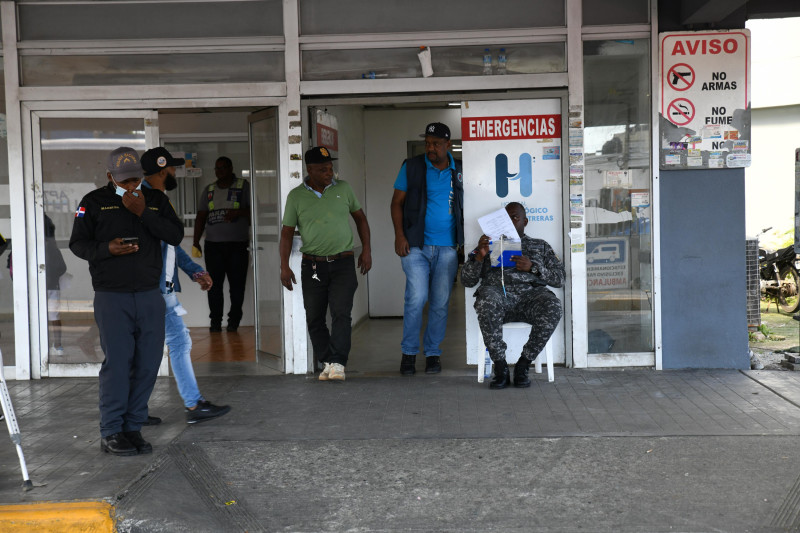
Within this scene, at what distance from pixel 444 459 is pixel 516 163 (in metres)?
2.96

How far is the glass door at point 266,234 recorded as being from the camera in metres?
7.19

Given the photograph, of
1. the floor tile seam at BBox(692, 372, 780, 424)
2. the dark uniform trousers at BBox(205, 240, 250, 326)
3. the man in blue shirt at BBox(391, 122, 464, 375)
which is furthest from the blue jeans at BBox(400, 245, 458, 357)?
the dark uniform trousers at BBox(205, 240, 250, 326)

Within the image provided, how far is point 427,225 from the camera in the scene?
693cm

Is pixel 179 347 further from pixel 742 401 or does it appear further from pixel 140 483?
pixel 742 401

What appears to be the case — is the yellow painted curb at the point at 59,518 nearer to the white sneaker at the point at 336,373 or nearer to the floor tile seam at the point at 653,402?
the white sneaker at the point at 336,373

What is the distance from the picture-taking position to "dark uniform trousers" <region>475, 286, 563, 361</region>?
6.30 meters

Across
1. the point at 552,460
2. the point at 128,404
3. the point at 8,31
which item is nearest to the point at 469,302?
the point at 552,460

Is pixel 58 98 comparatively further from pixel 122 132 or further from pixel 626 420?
pixel 626 420

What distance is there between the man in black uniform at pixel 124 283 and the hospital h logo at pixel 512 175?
2.91 metres

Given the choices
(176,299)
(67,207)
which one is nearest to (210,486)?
(176,299)

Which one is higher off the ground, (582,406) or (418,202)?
(418,202)

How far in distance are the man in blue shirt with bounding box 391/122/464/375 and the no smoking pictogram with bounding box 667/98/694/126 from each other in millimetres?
1746

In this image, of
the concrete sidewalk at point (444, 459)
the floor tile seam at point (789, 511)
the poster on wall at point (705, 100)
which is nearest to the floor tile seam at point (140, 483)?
the concrete sidewalk at point (444, 459)

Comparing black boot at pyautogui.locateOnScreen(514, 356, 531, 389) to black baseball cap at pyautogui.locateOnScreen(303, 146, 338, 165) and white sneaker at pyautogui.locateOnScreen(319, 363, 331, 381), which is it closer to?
white sneaker at pyautogui.locateOnScreen(319, 363, 331, 381)
